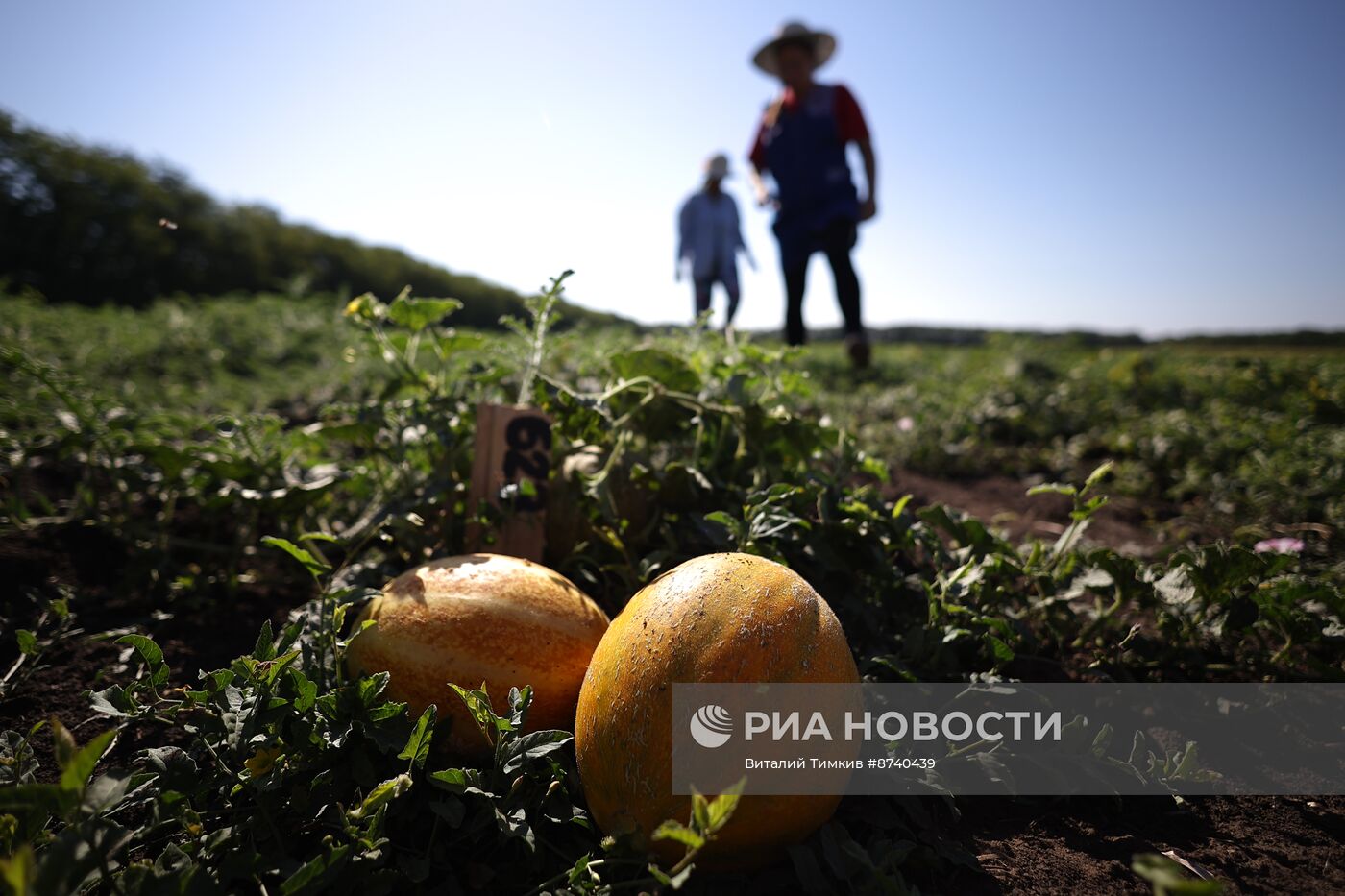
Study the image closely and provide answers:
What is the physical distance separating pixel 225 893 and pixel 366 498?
1342 mm

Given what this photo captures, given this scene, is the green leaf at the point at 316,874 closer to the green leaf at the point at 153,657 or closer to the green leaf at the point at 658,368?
the green leaf at the point at 153,657

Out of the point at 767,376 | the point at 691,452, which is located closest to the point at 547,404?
the point at 691,452

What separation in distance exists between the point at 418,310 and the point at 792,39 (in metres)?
5.19

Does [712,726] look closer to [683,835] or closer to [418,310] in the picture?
[683,835]

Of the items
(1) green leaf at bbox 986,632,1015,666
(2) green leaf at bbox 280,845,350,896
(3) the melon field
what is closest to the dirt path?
(3) the melon field

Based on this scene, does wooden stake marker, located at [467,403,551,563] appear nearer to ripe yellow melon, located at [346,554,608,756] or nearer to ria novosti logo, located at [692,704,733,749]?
ripe yellow melon, located at [346,554,608,756]

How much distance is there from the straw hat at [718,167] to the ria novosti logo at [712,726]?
6614 mm

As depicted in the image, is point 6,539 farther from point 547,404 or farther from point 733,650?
point 733,650

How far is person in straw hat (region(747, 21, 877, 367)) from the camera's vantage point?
5.30m

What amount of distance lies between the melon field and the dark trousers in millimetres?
2497

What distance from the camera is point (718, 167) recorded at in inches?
276

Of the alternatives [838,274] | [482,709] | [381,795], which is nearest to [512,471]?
[482,709]

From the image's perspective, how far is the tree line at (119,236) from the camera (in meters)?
11.2

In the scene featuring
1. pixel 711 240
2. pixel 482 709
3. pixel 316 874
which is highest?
pixel 711 240
